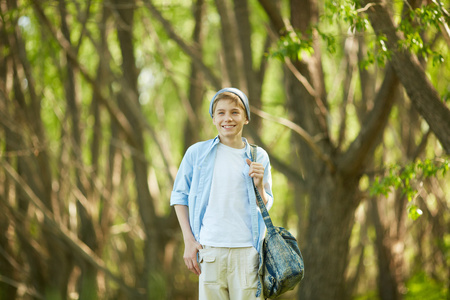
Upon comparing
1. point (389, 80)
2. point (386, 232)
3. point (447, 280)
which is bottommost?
point (447, 280)

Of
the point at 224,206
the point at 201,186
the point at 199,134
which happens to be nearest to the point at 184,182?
the point at 201,186

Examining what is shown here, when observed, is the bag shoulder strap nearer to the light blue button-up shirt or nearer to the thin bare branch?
the light blue button-up shirt

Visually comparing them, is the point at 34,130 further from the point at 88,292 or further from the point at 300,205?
the point at 300,205

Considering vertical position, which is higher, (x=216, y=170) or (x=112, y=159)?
(x=112, y=159)

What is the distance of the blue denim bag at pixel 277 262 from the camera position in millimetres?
2920

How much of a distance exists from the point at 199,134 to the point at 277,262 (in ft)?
21.1

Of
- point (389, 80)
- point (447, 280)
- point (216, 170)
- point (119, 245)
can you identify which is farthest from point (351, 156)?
point (119, 245)

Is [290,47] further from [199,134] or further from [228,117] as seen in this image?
[199,134]

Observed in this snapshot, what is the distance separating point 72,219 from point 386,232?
5.21m

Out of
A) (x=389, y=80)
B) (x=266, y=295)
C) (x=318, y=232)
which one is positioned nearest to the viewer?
(x=266, y=295)

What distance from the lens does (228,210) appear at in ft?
10.1

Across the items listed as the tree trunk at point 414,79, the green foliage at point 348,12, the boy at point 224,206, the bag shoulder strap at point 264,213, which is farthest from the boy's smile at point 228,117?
the tree trunk at point 414,79

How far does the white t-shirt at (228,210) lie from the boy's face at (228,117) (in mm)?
167

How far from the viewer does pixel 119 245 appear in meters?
13.0
